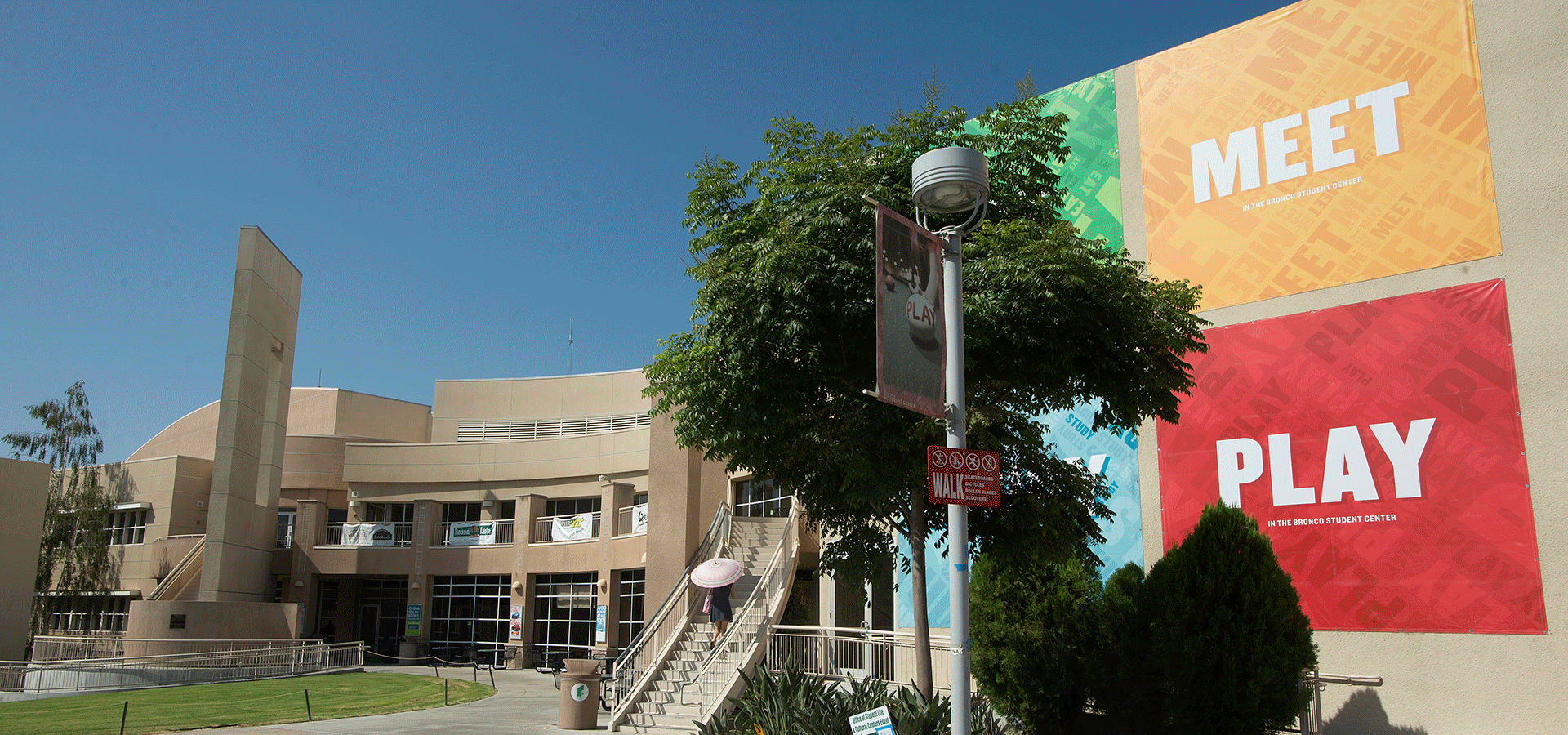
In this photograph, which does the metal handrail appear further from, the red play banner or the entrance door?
the entrance door

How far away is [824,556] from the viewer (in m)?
11.6

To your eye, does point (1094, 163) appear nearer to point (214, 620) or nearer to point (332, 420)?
point (214, 620)

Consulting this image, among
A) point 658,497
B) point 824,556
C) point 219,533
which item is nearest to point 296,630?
point 219,533

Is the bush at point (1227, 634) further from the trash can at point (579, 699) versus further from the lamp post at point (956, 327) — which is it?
the trash can at point (579, 699)

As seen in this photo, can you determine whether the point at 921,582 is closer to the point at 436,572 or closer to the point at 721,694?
the point at 721,694

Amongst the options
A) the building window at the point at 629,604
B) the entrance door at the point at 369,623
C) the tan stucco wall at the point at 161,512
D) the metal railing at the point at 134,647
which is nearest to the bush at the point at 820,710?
the building window at the point at 629,604

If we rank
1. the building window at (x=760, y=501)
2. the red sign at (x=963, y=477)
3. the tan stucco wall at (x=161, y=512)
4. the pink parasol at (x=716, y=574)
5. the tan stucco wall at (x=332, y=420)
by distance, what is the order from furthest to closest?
the tan stucco wall at (x=332, y=420)
the tan stucco wall at (x=161, y=512)
the building window at (x=760, y=501)
the pink parasol at (x=716, y=574)
the red sign at (x=963, y=477)

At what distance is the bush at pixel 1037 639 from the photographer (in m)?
12.0

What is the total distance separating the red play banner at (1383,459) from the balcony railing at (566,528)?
22087mm

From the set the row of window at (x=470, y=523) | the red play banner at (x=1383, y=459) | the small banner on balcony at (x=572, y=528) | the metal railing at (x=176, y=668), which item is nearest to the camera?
the red play banner at (x=1383, y=459)

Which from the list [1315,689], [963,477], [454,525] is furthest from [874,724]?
[454,525]

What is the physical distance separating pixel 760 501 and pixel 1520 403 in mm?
17282

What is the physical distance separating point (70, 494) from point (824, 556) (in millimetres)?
42725

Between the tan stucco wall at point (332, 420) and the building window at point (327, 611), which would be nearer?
the building window at point (327, 611)
